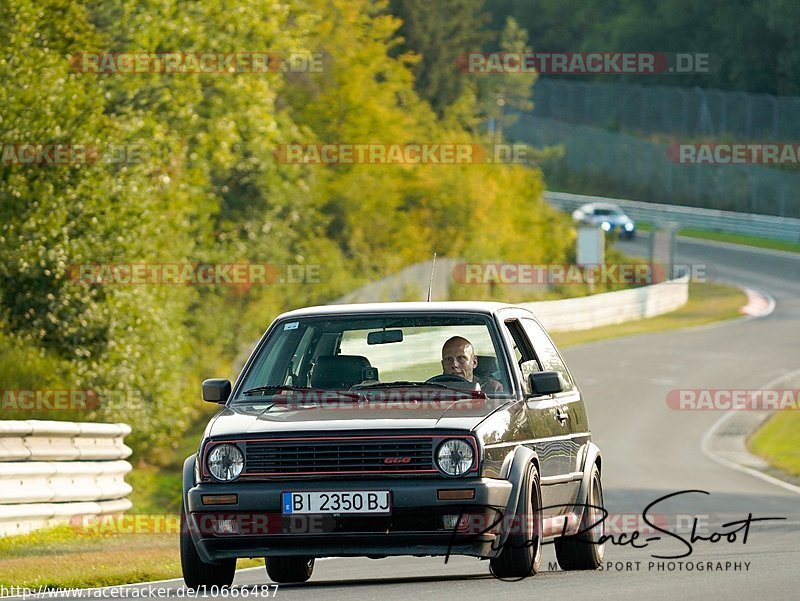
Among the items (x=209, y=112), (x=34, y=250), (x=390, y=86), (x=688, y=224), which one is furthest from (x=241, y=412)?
(x=688, y=224)

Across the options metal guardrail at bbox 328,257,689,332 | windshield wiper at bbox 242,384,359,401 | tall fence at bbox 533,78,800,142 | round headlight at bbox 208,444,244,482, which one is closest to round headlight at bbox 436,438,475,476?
windshield wiper at bbox 242,384,359,401

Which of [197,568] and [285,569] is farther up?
[197,568]

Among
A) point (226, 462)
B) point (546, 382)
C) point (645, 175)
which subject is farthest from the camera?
point (645, 175)

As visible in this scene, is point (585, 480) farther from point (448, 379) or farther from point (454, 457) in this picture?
point (454, 457)

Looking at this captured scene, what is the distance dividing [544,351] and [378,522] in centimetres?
258

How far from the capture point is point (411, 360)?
11125 mm

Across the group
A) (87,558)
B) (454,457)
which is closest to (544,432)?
(454,457)

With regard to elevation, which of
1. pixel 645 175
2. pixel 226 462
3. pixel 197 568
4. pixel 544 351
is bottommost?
pixel 645 175

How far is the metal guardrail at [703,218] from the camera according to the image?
75438 millimetres

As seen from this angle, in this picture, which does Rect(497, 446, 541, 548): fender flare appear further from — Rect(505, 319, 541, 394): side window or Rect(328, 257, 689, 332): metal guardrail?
Rect(328, 257, 689, 332): metal guardrail

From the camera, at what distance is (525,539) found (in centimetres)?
975

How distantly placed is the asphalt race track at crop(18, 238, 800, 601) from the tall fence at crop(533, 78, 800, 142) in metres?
24.6

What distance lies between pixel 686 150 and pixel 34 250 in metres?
58.9

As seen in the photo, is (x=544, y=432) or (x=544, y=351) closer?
(x=544, y=432)
